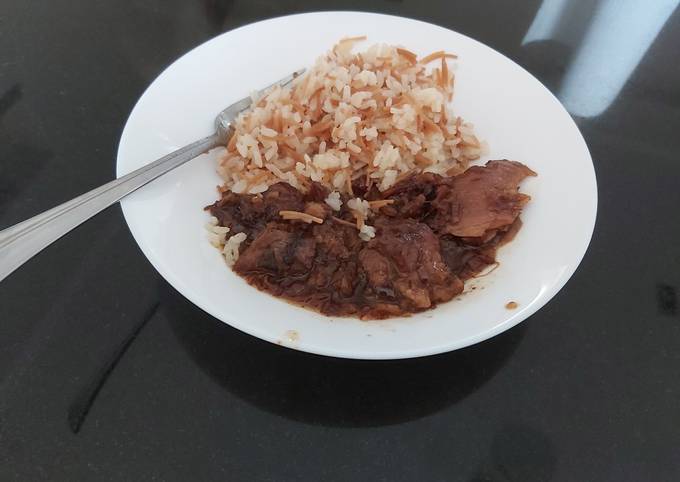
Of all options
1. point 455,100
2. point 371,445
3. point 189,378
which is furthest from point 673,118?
point 189,378

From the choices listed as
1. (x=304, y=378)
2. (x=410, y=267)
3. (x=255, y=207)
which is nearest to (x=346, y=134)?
(x=255, y=207)

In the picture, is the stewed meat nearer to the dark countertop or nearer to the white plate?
the white plate

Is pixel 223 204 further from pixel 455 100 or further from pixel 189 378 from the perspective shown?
pixel 455 100

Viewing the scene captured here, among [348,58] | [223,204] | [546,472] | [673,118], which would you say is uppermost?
[348,58]

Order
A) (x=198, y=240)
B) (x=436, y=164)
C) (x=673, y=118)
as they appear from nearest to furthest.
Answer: (x=198, y=240) < (x=436, y=164) < (x=673, y=118)

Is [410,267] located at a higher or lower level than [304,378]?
higher

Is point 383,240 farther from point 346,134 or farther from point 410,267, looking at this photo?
point 346,134
